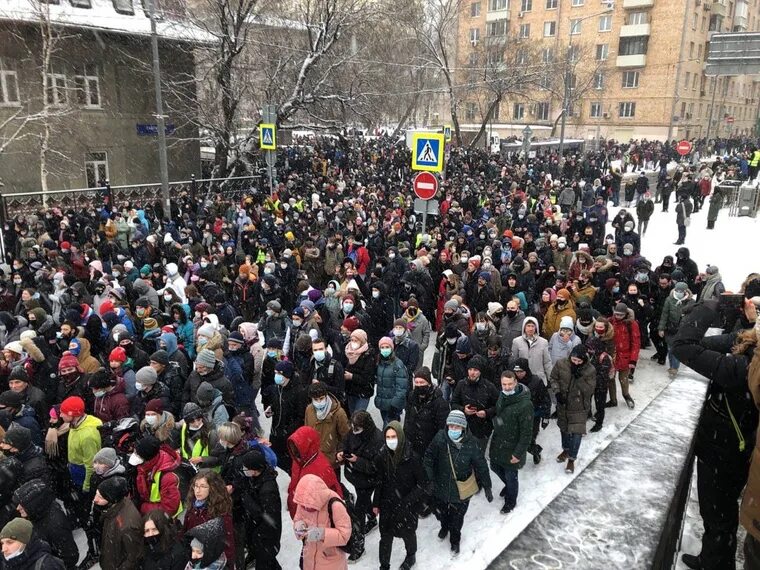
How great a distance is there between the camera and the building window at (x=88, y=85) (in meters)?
22.2

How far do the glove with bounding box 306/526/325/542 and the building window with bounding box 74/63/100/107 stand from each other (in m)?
23.3

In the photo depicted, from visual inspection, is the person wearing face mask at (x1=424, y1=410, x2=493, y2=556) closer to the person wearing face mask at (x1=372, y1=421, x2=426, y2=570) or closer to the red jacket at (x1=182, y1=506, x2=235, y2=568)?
the person wearing face mask at (x1=372, y1=421, x2=426, y2=570)

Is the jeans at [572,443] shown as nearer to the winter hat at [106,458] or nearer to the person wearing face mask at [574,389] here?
the person wearing face mask at [574,389]

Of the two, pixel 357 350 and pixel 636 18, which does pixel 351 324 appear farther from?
pixel 636 18

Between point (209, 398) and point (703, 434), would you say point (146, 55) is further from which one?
point (703, 434)

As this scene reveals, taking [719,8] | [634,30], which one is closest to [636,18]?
[634,30]

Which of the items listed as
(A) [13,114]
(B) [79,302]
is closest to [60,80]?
(A) [13,114]

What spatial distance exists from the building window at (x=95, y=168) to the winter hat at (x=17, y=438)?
2083 cm

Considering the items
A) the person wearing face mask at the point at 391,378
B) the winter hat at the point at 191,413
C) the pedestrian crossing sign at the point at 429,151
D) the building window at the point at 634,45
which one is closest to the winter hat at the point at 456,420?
the person wearing face mask at the point at 391,378

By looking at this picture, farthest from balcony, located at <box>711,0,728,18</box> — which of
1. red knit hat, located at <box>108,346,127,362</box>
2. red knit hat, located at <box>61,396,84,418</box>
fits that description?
red knit hat, located at <box>61,396,84,418</box>

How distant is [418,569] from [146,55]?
24089 millimetres

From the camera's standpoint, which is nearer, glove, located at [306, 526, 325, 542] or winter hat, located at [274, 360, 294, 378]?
glove, located at [306, 526, 325, 542]

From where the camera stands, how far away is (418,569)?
494 centimetres

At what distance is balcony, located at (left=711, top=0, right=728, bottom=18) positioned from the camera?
50938 mm
